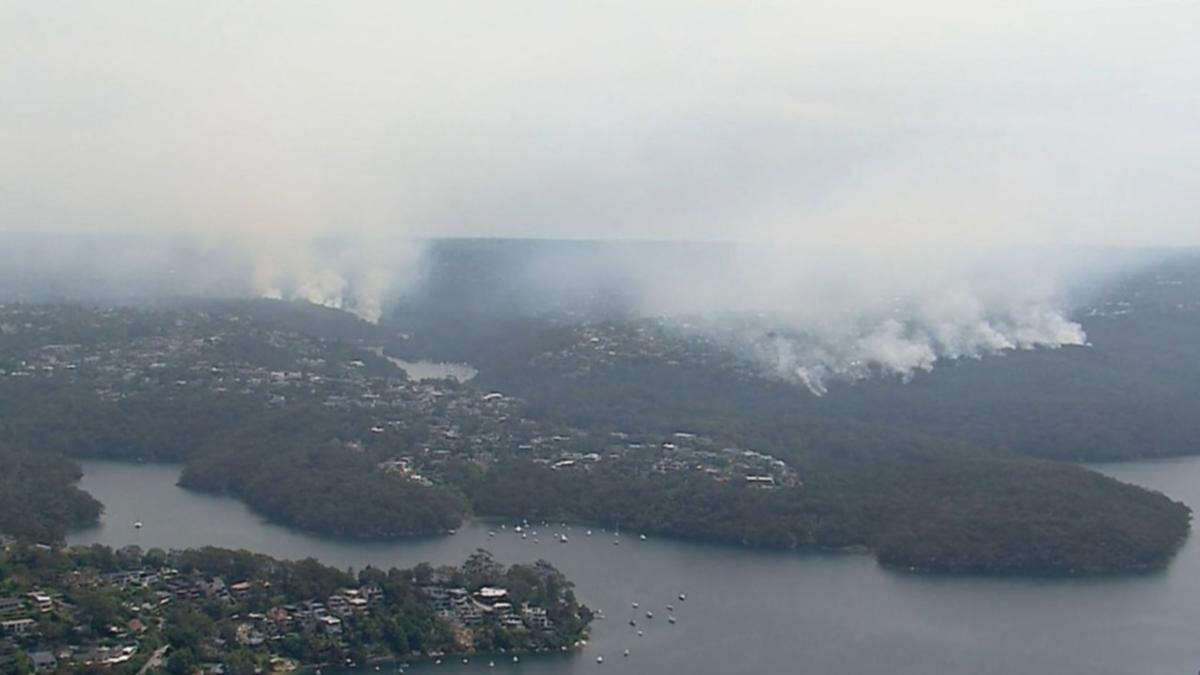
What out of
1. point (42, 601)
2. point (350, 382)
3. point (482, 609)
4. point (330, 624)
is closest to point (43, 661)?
point (42, 601)

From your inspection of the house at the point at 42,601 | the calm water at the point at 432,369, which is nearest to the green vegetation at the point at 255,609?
the house at the point at 42,601

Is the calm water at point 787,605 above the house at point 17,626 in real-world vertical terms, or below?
above

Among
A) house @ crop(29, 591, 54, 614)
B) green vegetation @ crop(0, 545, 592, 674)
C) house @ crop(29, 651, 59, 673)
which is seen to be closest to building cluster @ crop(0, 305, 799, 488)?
green vegetation @ crop(0, 545, 592, 674)

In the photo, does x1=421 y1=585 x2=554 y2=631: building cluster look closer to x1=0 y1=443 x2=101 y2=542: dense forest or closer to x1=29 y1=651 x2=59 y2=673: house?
x1=29 y1=651 x2=59 y2=673: house

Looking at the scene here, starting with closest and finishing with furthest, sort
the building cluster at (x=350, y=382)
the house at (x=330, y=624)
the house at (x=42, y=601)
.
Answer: the house at (x=42, y=601), the house at (x=330, y=624), the building cluster at (x=350, y=382)

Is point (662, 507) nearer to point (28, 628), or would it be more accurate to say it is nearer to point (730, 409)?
point (730, 409)

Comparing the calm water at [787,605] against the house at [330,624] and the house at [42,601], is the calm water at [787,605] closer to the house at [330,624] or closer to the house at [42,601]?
the house at [330,624]

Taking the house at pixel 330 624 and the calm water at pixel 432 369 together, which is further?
the calm water at pixel 432 369

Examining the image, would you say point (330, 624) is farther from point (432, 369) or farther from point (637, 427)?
point (432, 369)
